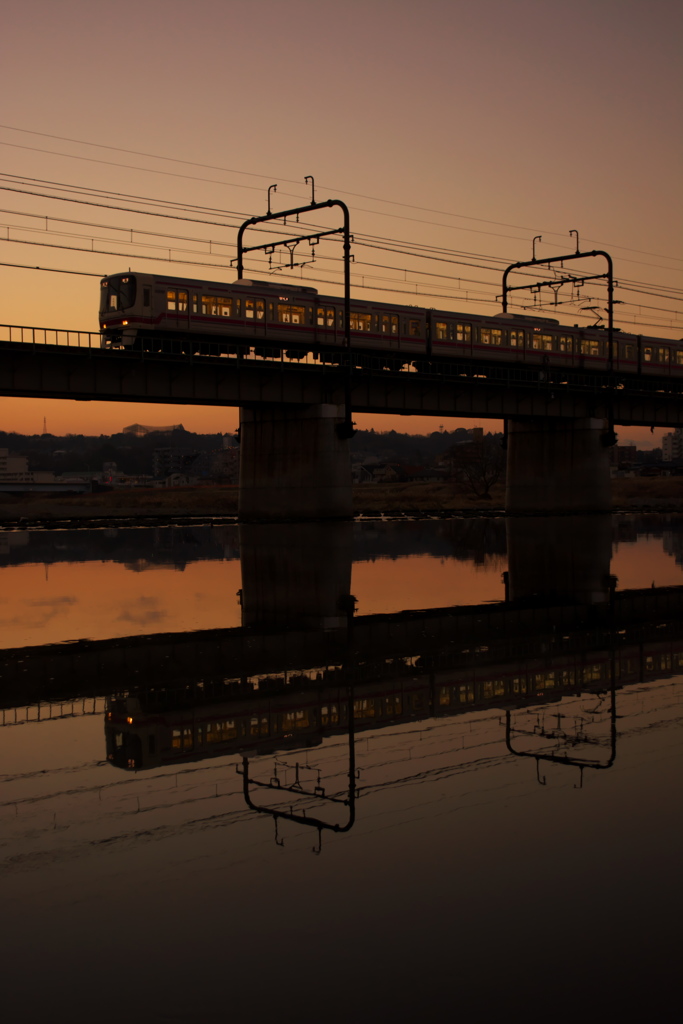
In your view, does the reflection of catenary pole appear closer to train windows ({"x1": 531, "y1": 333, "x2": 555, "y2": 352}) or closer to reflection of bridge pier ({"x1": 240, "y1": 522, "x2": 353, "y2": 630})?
reflection of bridge pier ({"x1": 240, "y1": 522, "x2": 353, "y2": 630})

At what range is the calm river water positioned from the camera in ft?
17.6

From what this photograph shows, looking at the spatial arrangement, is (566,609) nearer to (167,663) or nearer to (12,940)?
(167,663)

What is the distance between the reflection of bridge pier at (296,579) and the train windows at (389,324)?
53.2ft

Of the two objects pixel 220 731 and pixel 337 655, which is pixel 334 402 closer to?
pixel 337 655

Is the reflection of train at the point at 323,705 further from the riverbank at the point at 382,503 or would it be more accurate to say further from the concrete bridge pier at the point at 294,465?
the riverbank at the point at 382,503

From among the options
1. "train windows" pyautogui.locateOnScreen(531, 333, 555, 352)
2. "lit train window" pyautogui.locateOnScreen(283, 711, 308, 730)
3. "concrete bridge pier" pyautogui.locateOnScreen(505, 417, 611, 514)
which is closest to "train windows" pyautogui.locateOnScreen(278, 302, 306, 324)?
"train windows" pyautogui.locateOnScreen(531, 333, 555, 352)

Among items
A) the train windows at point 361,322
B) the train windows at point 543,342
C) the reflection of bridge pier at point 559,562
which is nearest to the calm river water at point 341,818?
the reflection of bridge pier at point 559,562

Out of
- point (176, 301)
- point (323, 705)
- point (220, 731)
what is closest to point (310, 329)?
point (176, 301)

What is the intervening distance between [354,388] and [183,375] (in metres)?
12.0

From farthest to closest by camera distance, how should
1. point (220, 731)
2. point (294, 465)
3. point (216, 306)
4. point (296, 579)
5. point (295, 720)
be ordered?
point (294, 465), point (216, 306), point (296, 579), point (295, 720), point (220, 731)

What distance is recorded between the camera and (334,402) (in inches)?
2429

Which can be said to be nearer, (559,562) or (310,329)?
(559,562)

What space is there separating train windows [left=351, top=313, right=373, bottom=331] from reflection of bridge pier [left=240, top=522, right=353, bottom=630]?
14.9 meters

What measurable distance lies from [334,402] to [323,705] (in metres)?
50.3
